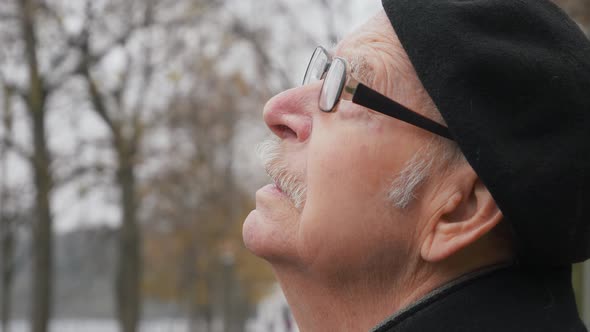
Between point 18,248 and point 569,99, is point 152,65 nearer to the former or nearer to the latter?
point 18,248

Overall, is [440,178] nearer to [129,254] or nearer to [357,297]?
[357,297]

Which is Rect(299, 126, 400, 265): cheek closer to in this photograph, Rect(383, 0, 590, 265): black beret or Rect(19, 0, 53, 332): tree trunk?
Rect(383, 0, 590, 265): black beret

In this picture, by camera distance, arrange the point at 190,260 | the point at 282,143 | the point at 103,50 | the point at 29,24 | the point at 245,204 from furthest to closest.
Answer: the point at 190,260, the point at 245,204, the point at 103,50, the point at 29,24, the point at 282,143

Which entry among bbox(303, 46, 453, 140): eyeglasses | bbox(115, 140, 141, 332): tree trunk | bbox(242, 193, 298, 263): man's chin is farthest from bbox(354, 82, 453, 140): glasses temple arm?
bbox(115, 140, 141, 332): tree trunk

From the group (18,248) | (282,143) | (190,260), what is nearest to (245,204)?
(190,260)

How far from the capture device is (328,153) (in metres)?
1.61

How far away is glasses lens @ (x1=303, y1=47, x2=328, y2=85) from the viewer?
1.85 metres

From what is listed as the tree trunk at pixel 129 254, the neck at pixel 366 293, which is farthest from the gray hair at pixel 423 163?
the tree trunk at pixel 129 254

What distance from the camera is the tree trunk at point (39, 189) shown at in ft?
37.8

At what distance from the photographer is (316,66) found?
1.89 m

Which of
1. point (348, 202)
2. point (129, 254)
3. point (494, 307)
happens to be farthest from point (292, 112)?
point (129, 254)

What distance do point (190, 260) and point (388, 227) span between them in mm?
27656

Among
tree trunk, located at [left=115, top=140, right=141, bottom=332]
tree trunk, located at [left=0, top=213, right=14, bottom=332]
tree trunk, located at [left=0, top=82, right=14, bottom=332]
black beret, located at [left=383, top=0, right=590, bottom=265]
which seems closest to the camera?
black beret, located at [left=383, top=0, right=590, bottom=265]

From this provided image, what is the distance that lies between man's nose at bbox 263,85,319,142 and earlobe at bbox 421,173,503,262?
1.13 feet
